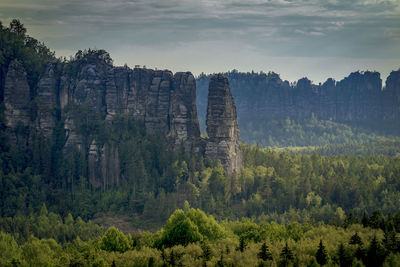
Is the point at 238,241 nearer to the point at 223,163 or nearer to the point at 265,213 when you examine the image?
the point at 265,213

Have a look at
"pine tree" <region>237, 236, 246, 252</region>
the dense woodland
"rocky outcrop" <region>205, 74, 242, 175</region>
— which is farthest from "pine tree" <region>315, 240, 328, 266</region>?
"rocky outcrop" <region>205, 74, 242, 175</region>

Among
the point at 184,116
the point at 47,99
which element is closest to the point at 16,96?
the point at 47,99

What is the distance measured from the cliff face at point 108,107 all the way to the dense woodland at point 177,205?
73.2 inches

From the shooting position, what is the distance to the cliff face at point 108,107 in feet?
437

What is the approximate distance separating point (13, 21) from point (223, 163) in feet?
200

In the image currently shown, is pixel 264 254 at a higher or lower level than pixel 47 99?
lower

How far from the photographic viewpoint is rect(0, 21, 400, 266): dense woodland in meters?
71.9

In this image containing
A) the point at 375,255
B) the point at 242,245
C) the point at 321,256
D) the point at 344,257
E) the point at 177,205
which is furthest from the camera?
the point at 177,205

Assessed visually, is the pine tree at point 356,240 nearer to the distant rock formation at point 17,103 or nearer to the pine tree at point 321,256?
the pine tree at point 321,256

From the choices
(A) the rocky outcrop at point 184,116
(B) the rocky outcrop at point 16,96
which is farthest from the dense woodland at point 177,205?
(A) the rocky outcrop at point 184,116

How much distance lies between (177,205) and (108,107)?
32.7 m

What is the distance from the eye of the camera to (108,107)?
141625mm

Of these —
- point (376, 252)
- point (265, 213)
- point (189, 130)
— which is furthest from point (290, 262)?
point (189, 130)

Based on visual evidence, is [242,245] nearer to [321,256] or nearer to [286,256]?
[286,256]
